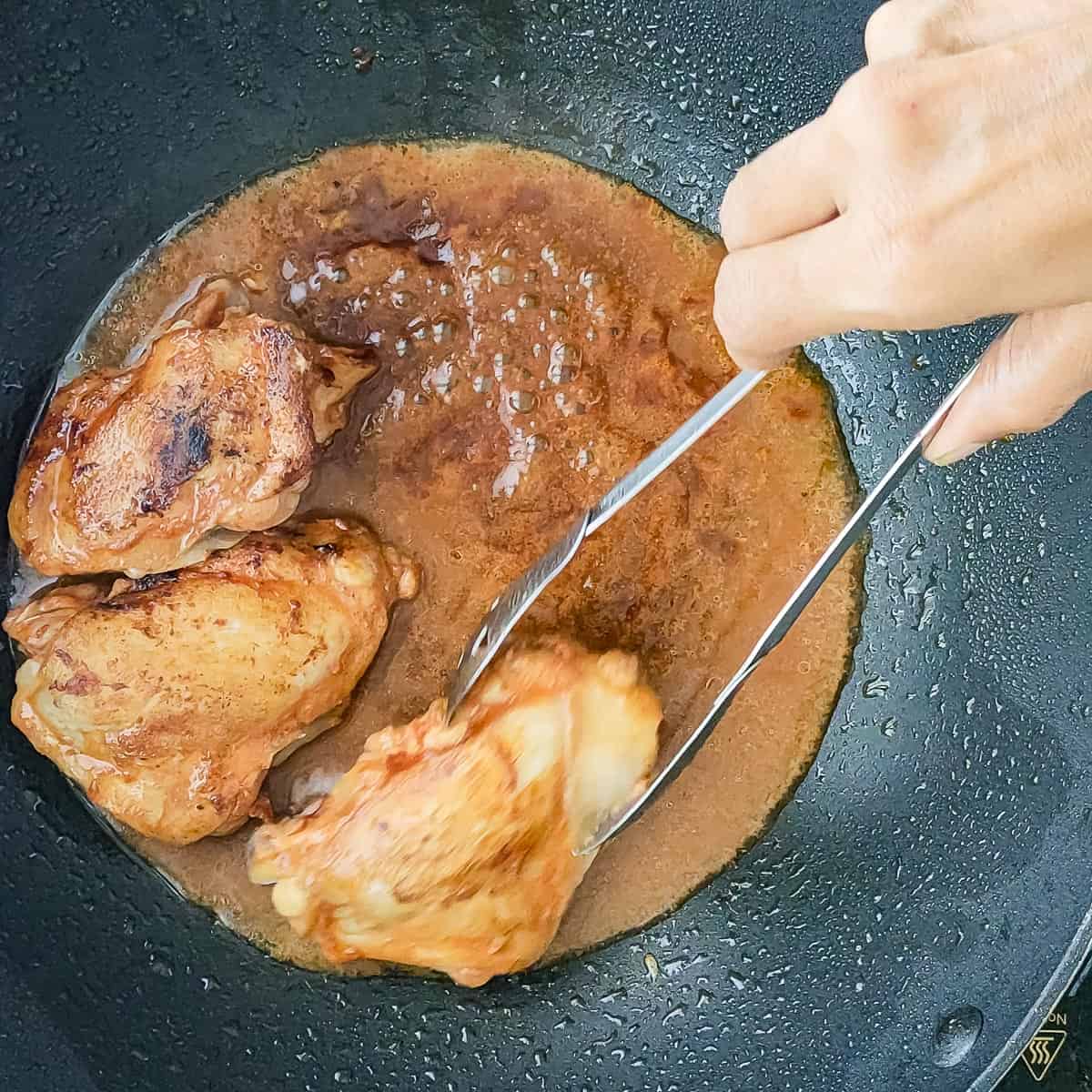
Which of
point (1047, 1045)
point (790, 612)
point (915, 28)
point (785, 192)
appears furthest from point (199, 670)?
point (1047, 1045)

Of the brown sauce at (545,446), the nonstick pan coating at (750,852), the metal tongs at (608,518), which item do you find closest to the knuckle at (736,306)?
the metal tongs at (608,518)

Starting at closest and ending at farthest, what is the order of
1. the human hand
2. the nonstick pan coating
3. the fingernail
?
the human hand < the fingernail < the nonstick pan coating

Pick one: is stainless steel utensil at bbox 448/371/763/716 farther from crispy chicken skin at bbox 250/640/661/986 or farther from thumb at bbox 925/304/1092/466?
thumb at bbox 925/304/1092/466

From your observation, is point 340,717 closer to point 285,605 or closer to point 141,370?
point 285,605

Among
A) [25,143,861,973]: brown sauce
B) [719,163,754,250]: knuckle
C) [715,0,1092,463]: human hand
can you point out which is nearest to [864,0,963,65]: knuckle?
Answer: [715,0,1092,463]: human hand

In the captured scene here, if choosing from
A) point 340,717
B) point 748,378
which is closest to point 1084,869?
point 748,378

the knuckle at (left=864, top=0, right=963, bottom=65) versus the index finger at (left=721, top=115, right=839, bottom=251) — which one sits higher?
the knuckle at (left=864, top=0, right=963, bottom=65)
